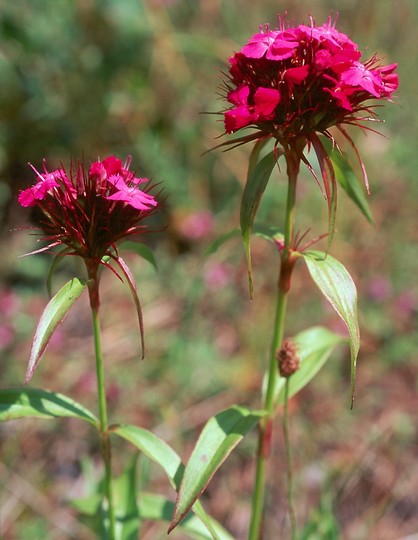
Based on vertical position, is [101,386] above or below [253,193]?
below

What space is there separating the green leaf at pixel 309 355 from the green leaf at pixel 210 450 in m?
0.20

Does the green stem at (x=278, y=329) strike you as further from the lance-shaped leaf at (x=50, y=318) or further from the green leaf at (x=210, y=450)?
the lance-shaped leaf at (x=50, y=318)

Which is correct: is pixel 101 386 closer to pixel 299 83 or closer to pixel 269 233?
pixel 269 233

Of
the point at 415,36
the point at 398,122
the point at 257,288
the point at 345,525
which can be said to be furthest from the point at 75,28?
the point at 345,525

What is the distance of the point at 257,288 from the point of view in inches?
146

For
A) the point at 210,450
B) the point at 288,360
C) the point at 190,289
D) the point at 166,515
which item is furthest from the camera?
the point at 190,289

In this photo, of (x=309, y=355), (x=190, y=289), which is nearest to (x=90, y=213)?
(x=309, y=355)

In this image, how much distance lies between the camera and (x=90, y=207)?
4.31 feet

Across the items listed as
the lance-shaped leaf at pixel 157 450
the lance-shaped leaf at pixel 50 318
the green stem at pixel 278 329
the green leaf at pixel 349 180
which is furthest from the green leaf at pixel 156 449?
the green leaf at pixel 349 180

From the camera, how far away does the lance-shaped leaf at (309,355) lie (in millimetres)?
1717

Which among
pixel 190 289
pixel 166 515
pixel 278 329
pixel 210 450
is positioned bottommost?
pixel 166 515

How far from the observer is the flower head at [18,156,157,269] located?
1.29m

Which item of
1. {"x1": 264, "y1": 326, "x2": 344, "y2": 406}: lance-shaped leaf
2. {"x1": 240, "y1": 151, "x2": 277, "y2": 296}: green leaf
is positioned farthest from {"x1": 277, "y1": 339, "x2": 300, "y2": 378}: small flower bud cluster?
{"x1": 240, "y1": 151, "x2": 277, "y2": 296}: green leaf

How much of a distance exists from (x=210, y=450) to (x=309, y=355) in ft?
1.59
